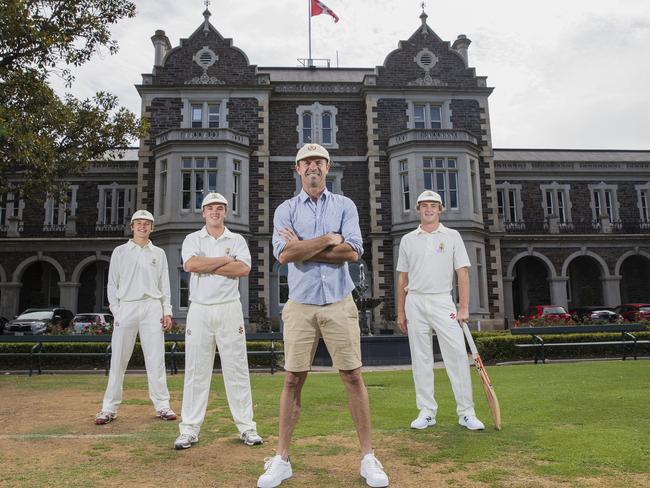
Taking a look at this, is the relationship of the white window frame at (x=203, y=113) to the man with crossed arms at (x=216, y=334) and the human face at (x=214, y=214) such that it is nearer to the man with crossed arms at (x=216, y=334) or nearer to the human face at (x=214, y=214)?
the human face at (x=214, y=214)

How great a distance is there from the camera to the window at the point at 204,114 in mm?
Answer: 24328

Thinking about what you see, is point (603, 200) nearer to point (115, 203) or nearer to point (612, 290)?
point (612, 290)

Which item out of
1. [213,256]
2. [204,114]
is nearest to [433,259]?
[213,256]

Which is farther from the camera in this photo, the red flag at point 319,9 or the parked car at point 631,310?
the red flag at point 319,9

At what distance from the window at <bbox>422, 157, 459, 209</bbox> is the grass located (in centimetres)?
1667

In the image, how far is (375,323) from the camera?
76.8 ft

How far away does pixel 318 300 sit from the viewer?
388 cm

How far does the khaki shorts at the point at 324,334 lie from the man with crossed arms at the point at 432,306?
6.03 ft

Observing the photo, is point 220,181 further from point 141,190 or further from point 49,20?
point 49,20

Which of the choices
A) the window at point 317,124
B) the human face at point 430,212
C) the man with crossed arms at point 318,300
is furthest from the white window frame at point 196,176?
the man with crossed arms at point 318,300

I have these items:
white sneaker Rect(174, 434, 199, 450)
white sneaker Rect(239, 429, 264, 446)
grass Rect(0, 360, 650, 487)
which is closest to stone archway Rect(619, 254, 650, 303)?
grass Rect(0, 360, 650, 487)

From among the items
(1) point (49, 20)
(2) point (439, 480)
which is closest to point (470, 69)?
(1) point (49, 20)

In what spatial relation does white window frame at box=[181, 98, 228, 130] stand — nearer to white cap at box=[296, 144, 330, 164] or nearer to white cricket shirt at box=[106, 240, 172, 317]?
white cricket shirt at box=[106, 240, 172, 317]

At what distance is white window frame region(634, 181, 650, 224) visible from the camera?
31.2 meters
